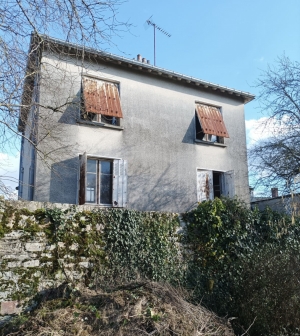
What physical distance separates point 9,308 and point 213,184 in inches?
354

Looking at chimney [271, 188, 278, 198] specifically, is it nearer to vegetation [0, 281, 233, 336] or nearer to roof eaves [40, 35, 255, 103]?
roof eaves [40, 35, 255, 103]

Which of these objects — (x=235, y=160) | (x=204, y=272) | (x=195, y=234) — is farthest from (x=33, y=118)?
(x=235, y=160)

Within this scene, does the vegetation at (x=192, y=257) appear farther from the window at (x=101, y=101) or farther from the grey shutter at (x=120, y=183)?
the window at (x=101, y=101)

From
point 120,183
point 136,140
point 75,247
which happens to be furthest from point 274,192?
point 75,247

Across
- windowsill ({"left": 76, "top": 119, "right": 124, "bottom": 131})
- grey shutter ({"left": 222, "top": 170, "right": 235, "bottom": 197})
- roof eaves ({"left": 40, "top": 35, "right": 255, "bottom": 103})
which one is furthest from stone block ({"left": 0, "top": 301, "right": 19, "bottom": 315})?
grey shutter ({"left": 222, "top": 170, "right": 235, "bottom": 197})

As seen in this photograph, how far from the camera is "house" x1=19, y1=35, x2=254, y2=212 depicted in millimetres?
9625

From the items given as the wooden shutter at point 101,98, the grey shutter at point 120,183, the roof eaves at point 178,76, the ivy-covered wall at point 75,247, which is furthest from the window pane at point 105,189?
the roof eaves at point 178,76

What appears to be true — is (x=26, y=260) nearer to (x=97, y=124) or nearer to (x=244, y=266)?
(x=244, y=266)

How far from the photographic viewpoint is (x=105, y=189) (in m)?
10.4

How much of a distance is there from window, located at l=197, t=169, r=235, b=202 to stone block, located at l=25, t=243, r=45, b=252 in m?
7.29

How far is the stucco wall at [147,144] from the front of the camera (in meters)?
9.70

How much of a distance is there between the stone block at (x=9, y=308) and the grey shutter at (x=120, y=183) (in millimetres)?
5051

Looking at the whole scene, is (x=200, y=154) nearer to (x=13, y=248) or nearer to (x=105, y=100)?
(x=105, y=100)

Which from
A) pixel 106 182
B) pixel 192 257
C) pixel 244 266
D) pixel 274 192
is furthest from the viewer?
pixel 274 192
